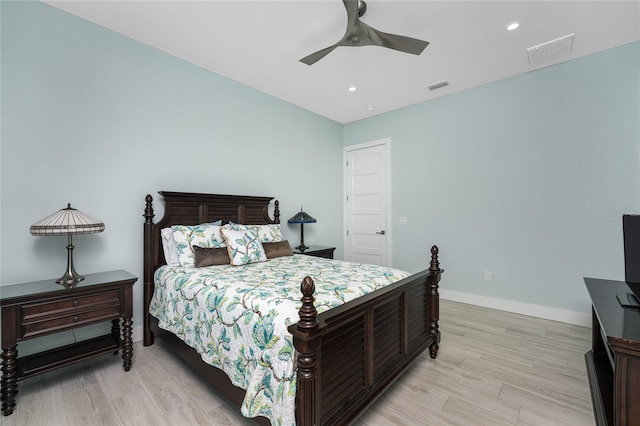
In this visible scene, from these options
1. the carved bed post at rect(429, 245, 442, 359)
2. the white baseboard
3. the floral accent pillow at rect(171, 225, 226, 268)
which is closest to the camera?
the carved bed post at rect(429, 245, 442, 359)

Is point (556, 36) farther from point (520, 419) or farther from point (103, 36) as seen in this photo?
point (103, 36)

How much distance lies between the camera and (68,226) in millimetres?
1965

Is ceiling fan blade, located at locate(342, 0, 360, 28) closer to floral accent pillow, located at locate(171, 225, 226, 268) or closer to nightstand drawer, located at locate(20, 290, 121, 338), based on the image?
floral accent pillow, located at locate(171, 225, 226, 268)

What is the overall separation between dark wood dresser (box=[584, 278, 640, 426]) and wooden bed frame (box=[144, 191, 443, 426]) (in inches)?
39.1

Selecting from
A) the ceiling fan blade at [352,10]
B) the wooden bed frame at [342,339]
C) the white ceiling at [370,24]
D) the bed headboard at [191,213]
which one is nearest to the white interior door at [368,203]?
the white ceiling at [370,24]

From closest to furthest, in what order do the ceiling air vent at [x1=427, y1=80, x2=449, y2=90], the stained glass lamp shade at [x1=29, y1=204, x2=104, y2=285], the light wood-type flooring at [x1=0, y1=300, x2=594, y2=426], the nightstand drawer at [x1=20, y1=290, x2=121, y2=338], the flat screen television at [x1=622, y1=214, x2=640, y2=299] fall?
the flat screen television at [x1=622, y1=214, x2=640, y2=299], the light wood-type flooring at [x1=0, y1=300, x2=594, y2=426], the nightstand drawer at [x1=20, y1=290, x2=121, y2=338], the stained glass lamp shade at [x1=29, y1=204, x2=104, y2=285], the ceiling air vent at [x1=427, y1=80, x2=449, y2=90]

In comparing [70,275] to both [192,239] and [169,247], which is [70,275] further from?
[192,239]

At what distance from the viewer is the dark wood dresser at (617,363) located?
112cm

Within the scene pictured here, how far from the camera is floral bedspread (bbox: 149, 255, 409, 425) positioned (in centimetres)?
135

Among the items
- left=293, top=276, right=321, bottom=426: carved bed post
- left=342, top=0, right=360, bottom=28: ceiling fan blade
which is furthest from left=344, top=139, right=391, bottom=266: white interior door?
left=293, top=276, right=321, bottom=426: carved bed post

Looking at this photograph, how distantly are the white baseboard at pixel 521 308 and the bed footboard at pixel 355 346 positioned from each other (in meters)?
1.69

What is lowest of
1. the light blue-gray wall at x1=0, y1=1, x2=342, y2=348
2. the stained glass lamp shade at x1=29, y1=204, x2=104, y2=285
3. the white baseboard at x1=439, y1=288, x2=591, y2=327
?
the white baseboard at x1=439, y1=288, x2=591, y2=327

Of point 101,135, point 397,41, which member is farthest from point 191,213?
point 397,41

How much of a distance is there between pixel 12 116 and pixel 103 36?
3.35 ft
